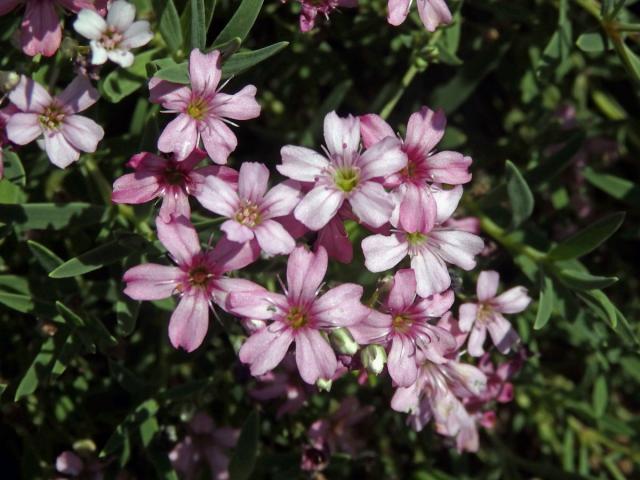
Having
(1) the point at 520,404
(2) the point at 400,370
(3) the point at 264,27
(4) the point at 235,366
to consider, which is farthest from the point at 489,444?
(3) the point at 264,27

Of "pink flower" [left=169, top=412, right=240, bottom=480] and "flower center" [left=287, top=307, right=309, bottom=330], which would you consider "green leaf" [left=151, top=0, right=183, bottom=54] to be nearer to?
"flower center" [left=287, top=307, right=309, bottom=330]

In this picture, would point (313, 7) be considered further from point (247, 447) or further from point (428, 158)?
point (247, 447)

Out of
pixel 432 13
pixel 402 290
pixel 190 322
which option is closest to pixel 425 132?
pixel 432 13

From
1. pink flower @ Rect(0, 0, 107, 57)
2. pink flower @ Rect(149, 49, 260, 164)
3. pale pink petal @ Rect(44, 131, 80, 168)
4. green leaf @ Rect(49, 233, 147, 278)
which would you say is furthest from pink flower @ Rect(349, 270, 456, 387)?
pink flower @ Rect(0, 0, 107, 57)

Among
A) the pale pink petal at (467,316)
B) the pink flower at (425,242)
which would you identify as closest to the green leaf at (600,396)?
the pale pink petal at (467,316)

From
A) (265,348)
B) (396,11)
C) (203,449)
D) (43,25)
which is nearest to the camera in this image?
(265,348)

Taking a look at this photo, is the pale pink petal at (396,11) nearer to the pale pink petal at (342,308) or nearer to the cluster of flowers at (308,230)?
the cluster of flowers at (308,230)
